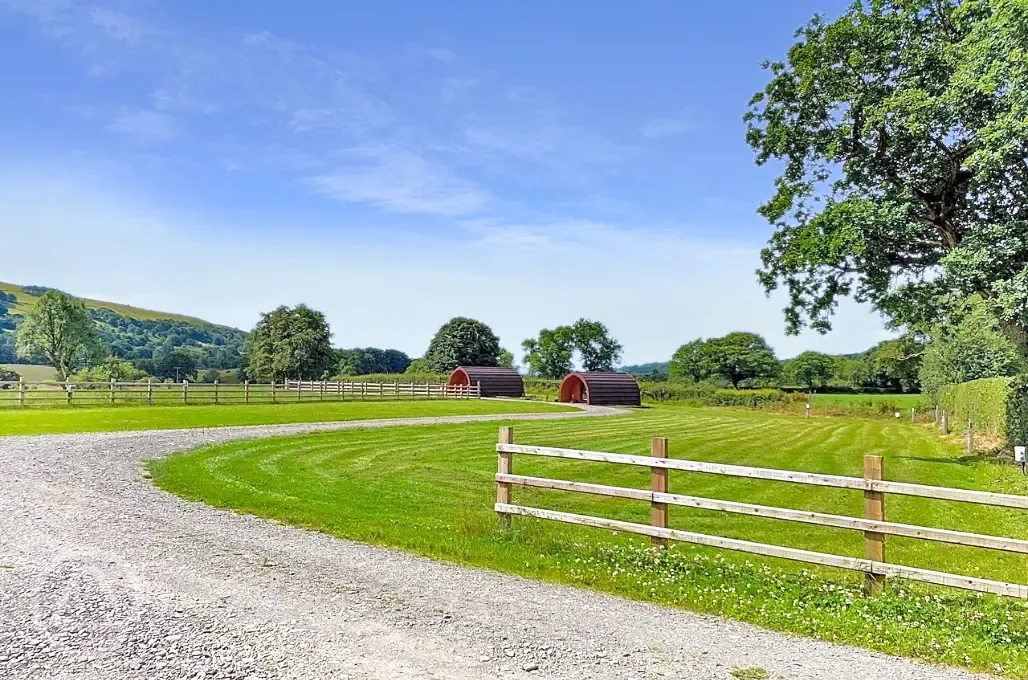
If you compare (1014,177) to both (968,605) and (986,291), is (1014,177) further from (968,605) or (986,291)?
(968,605)

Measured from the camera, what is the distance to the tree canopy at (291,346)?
79.7m

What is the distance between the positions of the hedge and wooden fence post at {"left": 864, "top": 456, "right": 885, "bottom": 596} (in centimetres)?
1868

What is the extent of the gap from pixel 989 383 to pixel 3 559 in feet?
102

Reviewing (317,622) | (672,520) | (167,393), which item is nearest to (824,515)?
(672,520)

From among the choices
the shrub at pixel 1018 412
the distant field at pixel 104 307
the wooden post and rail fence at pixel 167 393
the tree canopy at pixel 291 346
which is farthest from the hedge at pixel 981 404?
the distant field at pixel 104 307

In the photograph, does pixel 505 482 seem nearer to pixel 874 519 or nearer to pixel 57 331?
pixel 874 519

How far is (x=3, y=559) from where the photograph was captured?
748cm

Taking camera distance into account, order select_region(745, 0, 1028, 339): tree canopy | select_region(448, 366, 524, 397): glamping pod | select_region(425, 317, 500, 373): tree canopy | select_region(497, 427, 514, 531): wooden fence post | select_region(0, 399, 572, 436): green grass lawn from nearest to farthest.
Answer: select_region(497, 427, 514, 531): wooden fence post → select_region(745, 0, 1028, 339): tree canopy → select_region(0, 399, 572, 436): green grass lawn → select_region(448, 366, 524, 397): glamping pod → select_region(425, 317, 500, 373): tree canopy

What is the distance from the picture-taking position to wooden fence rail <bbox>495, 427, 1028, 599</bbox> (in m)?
6.22

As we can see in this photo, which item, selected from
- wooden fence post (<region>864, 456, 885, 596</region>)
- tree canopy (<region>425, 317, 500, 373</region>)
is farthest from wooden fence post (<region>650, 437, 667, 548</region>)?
tree canopy (<region>425, 317, 500, 373</region>)

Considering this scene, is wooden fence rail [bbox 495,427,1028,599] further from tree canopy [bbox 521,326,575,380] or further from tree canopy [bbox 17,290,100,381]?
tree canopy [bbox 521,326,575,380]

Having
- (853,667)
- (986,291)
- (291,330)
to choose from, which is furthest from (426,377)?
(853,667)

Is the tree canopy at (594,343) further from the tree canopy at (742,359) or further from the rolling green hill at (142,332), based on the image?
the rolling green hill at (142,332)

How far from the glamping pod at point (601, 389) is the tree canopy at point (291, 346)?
33002 mm
